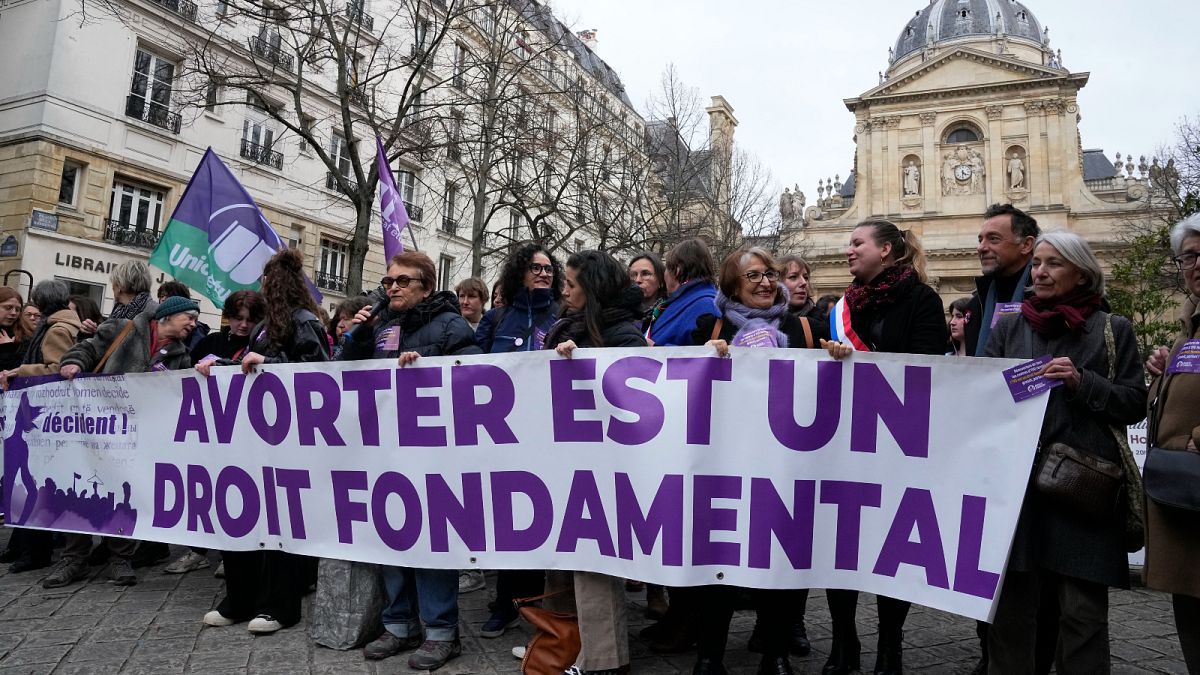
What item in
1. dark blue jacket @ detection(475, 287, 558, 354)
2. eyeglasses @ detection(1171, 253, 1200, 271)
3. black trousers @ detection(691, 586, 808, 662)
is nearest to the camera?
eyeglasses @ detection(1171, 253, 1200, 271)

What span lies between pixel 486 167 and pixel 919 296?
46.1 feet

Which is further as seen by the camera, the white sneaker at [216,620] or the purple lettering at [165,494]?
the purple lettering at [165,494]

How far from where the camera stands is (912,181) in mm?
45594

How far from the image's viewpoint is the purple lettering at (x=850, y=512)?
3.18 m

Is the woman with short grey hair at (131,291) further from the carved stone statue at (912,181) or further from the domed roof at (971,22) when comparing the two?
the domed roof at (971,22)

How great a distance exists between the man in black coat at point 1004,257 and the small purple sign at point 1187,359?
858 millimetres

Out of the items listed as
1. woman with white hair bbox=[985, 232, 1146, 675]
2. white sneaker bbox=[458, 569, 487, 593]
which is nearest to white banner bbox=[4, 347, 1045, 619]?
woman with white hair bbox=[985, 232, 1146, 675]

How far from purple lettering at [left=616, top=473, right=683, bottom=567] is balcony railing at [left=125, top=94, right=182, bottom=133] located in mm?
20087

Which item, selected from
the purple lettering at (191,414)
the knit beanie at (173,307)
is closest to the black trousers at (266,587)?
the purple lettering at (191,414)

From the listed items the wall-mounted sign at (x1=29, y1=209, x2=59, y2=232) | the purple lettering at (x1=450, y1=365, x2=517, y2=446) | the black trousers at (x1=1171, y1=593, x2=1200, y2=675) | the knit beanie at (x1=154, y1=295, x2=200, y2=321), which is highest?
the wall-mounted sign at (x1=29, y1=209, x2=59, y2=232)

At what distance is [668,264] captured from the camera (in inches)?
164

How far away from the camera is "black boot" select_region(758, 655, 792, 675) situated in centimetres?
335

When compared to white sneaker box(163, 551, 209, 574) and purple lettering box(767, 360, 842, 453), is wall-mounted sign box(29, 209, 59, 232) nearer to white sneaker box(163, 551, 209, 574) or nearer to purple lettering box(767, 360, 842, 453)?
white sneaker box(163, 551, 209, 574)

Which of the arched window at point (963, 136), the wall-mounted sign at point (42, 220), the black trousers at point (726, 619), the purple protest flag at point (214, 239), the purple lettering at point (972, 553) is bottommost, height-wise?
the black trousers at point (726, 619)
